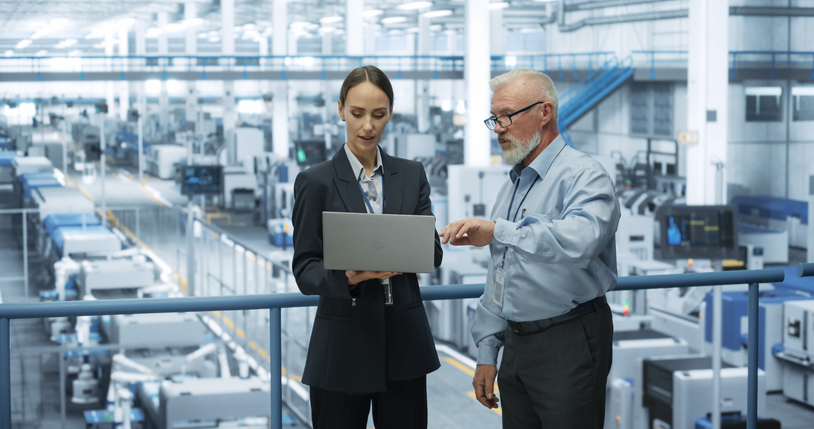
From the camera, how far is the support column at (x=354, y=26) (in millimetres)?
20172

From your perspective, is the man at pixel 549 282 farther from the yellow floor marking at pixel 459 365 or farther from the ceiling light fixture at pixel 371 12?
the ceiling light fixture at pixel 371 12

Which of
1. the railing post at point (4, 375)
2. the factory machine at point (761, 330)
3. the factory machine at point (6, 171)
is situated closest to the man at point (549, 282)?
the railing post at point (4, 375)

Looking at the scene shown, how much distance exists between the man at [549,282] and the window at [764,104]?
1826cm

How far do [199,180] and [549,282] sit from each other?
18151 mm

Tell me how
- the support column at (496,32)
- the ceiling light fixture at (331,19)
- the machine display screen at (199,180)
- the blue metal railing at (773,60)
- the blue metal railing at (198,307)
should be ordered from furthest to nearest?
1. the ceiling light fixture at (331,19)
2. the support column at (496,32)
3. the machine display screen at (199,180)
4. the blue metal railing at (773,60)
5. the blue metal railing at (198,307)

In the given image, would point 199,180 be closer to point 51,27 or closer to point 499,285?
point 51,27

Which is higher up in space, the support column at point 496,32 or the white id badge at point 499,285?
the support column at point 496,32

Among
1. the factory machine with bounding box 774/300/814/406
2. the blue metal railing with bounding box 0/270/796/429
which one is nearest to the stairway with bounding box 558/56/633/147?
the factory machine with bounding box 774/300/814/406

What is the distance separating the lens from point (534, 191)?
198cm

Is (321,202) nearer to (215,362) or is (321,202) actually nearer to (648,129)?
(215,362)

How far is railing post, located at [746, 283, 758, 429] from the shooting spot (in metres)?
2.77

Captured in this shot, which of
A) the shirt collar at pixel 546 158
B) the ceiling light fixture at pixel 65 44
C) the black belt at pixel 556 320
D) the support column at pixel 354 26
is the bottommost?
the black belt at pixel 556 320

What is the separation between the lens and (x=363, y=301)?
1947 millimetres

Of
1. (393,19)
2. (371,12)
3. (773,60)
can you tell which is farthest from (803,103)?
(393,19)
